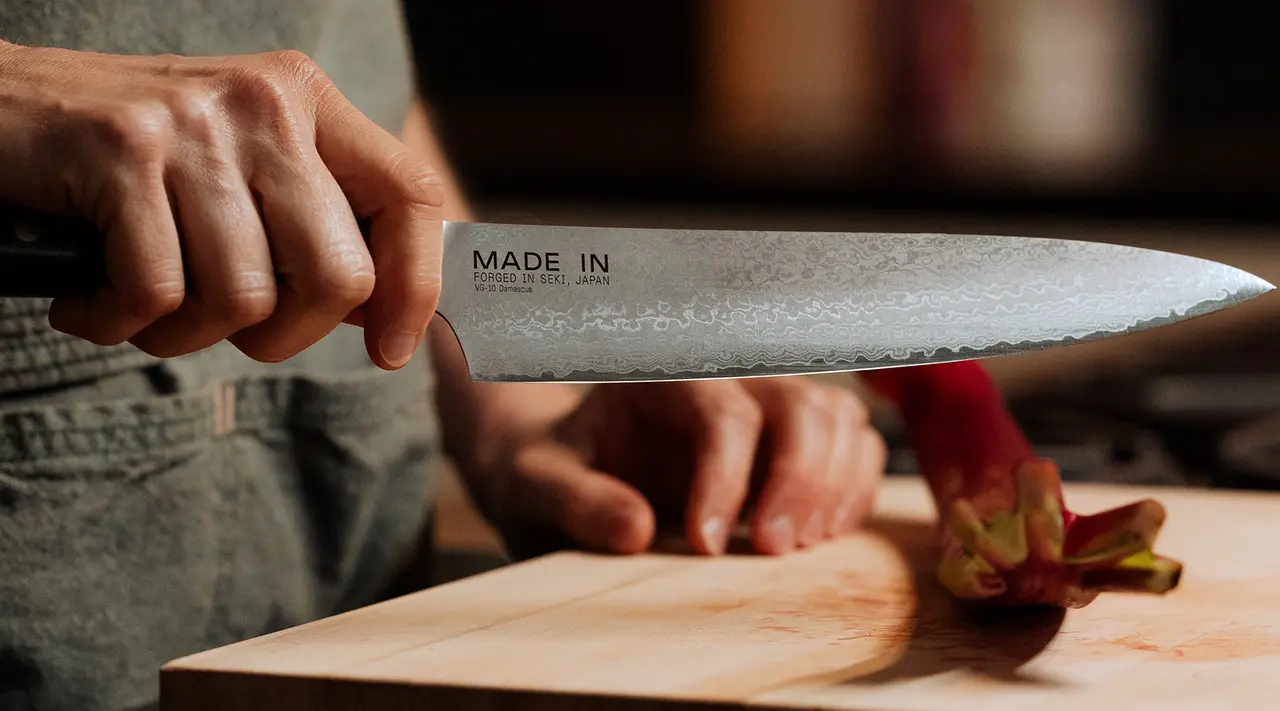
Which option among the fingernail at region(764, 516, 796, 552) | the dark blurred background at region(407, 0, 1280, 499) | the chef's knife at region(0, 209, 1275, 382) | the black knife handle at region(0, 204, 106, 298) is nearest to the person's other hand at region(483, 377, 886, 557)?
the fingernail at region(764, 516, 796, 552)

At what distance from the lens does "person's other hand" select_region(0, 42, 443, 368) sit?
588 mm

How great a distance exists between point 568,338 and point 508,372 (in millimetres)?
42

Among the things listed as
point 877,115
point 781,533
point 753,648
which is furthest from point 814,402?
point 877,115

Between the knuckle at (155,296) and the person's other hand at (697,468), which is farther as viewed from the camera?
the person's other hand at (697,468)

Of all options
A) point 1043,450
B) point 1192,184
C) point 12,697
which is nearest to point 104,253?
point 12,697

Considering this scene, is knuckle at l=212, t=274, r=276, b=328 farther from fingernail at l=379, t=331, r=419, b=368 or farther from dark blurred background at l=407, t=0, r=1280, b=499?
dark blurred background at l=407, t=0, r=1280, b=499

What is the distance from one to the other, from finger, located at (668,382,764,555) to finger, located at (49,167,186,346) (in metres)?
0.46

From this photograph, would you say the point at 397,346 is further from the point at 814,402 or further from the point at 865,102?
the point at 865,102

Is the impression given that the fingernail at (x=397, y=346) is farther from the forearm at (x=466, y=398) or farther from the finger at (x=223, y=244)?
the forearm at (x=466, y=398)

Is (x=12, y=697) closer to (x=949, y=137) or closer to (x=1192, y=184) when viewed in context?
(x=949, y=137)

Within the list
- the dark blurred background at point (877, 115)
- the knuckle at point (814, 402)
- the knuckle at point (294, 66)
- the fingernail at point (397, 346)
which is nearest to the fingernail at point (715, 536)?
the knuckle at point (814, 402)

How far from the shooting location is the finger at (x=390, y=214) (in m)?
0.65

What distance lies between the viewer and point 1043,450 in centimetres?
143

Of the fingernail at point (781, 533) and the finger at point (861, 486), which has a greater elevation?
the finger at point (861, 486)
